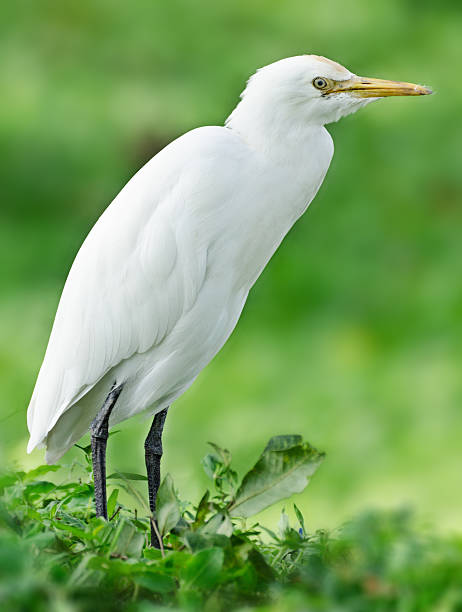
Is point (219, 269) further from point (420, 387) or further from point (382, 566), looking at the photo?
point (420, 387)

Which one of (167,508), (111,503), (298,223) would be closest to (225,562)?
(167,508)

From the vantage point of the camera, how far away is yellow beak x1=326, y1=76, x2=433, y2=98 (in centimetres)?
126

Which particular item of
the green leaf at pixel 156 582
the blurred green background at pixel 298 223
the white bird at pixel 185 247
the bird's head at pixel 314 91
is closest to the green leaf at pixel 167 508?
the green leaf at pixel 156 582

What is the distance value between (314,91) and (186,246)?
0.88 feet

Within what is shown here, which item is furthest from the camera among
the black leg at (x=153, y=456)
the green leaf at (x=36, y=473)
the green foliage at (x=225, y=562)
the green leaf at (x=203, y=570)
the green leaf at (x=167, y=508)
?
the black leg at (x=153, y=456)

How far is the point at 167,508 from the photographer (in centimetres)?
90

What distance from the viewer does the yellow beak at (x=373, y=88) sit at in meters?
1.26

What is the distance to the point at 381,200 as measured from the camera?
409 cm

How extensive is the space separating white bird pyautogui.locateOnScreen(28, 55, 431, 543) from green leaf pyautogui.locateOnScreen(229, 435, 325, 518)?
31 cm

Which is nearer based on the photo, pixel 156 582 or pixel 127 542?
pixel 156 582

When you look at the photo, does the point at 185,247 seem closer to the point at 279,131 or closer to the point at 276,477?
the point at 279,131

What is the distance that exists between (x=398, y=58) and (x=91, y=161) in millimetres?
1596

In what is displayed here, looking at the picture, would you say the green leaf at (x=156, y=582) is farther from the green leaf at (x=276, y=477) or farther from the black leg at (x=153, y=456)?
the black leg at (x=153, y=456)

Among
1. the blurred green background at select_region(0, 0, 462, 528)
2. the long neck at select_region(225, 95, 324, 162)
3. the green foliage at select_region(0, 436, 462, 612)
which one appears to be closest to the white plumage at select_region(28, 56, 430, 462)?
the long neck at select_region(225, 95, 324, 162)
